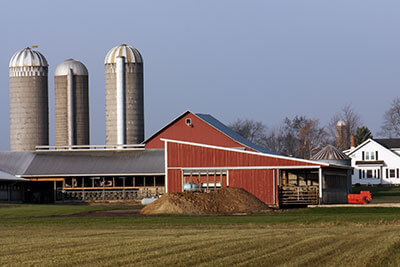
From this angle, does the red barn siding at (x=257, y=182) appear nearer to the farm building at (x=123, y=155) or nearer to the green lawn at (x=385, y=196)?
the farm building at (x=123, y=155)

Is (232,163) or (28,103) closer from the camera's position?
(232,163)

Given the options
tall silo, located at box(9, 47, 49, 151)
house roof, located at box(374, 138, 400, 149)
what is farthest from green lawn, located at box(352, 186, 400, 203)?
tall silo, located at box(9, 47, 49, 151)

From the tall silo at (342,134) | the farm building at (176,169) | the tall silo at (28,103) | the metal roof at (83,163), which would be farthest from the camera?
the tall silo at (342,134)

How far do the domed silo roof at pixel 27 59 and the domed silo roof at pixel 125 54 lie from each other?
6139mm

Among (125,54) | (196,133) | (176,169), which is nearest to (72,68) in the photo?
(125,54)

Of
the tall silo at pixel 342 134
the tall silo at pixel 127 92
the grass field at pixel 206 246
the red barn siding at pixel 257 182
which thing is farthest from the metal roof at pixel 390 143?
the grass field at pixel 206 246

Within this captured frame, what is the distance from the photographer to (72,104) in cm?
7731

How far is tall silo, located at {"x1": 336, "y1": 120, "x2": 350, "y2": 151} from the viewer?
142m

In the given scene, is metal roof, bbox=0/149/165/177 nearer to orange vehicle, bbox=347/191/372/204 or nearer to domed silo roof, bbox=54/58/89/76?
domed silo roof, bbox=54/58/89/76

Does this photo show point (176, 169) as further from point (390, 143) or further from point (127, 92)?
point (390, 143)

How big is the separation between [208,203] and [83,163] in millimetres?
23984

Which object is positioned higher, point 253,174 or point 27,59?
point 27,59

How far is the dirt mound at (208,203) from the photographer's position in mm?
44219

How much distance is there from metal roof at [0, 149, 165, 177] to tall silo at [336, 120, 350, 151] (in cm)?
7821
